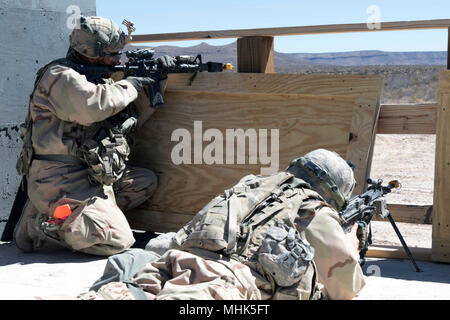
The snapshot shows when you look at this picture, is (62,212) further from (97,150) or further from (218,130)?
(218,130)

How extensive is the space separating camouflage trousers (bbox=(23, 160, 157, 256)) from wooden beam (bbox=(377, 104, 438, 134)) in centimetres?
218

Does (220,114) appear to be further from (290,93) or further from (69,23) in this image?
(69,23)

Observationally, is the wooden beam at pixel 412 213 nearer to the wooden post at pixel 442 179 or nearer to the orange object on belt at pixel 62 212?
the wooden post at pixel 442 179

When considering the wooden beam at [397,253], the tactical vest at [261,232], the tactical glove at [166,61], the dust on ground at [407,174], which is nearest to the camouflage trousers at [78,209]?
the tactical glove at [166,61]

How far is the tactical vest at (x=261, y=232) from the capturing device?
3002 mm

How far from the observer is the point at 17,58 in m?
5.68

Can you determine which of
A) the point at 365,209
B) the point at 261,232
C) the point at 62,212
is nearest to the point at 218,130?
the point at 62,212

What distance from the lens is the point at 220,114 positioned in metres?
5.49

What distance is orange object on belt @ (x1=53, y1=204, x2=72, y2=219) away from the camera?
5.02 meters

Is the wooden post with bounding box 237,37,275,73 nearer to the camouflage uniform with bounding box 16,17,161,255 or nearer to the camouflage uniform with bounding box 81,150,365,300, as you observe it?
the camouflage uniform with bounding box 16,17,161,255

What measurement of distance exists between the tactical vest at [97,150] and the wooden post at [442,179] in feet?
7.95

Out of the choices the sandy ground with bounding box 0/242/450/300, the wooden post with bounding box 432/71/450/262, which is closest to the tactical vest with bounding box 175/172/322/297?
the sandy ground with bounding box 0/242/450/300

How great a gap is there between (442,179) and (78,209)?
2731 mm
